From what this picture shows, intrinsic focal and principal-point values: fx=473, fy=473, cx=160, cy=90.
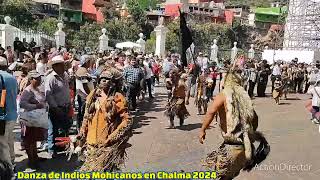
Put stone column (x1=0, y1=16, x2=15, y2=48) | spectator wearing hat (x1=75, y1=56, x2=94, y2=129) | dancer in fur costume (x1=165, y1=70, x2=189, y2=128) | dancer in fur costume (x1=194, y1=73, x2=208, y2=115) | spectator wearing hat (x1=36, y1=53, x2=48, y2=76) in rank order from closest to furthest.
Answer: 1. spectator wearing hat (x1=75, y1=56, x2=94, y2=129)
2. spectator wearing hat (x1=36, y1=53, x2=48, y2=76)
3. dancer in fur costume (x1=165, y1=70, x2=189, y2=128)
4. dancer in fur costume (x1=194, y1=73, x2=208, y2=115)
5. stone column (x1=0, y1=16, x2=15, y2=48)

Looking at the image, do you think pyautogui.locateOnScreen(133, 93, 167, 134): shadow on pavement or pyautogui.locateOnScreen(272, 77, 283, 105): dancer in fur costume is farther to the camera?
pyautogui.locateOnScreen(272, 77, 283, 105): dancer in fur costume

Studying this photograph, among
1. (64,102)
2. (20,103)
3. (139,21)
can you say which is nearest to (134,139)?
(64,102)

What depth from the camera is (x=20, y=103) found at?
7.17m

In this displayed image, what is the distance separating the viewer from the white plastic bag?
7156 millimetres

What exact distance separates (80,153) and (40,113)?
209 centimetres

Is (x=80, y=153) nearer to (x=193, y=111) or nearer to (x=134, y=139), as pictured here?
(x=134, y=139)

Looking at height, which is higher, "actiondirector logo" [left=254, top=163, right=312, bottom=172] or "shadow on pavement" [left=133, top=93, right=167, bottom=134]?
"actiondirector logo" [left=254, top=163, right=312, bottom=172]

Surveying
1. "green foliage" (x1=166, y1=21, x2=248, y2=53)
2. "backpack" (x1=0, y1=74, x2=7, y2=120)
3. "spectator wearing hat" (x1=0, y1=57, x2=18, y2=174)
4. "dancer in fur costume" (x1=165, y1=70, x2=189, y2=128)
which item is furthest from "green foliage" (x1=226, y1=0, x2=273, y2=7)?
"backpack" (x1=0, y1=74, x2=7, y2=120)

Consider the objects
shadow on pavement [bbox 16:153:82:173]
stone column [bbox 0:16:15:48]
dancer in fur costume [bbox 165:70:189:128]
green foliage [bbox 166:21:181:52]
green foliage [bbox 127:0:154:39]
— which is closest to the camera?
shadow on pavement [bbox 16:153:82:173]

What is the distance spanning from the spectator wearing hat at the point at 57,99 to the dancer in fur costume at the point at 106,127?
7.54 feet

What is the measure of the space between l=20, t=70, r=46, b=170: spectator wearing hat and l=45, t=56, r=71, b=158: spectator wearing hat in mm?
226

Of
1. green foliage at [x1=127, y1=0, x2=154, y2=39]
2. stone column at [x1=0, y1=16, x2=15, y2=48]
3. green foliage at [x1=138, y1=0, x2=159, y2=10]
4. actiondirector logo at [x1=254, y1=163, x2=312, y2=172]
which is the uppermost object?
green foliage at [x1=138, y1=0, x2=159, y2=10]

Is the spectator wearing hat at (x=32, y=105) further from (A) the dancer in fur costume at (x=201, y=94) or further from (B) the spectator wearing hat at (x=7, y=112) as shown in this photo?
(A) the dancer in fur costume at (x=201, y=94)

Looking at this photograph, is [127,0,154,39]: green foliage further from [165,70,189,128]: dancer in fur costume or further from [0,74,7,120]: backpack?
[0,74,7,120]: backpack
